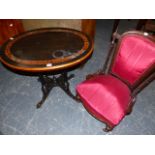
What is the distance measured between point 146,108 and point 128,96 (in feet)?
2.55

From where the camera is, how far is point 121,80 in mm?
1868

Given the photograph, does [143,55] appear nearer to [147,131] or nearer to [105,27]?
[147,131]

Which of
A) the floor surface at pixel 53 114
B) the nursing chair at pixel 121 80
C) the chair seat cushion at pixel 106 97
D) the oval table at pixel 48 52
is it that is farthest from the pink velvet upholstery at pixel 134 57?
the floor surface at pixel 53 114

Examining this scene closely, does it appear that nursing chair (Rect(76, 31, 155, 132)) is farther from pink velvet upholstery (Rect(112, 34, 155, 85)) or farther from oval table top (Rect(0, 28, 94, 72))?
oval table top (Rect(0, 28, 94, 72))

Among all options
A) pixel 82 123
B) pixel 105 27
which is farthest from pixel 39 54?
pixel 105 27

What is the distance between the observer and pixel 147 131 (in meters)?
2.01

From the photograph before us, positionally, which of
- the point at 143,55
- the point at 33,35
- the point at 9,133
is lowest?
the point at 9,133

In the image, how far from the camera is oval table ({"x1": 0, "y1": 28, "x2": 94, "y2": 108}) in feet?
5.16

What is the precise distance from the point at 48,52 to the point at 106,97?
3.00ft

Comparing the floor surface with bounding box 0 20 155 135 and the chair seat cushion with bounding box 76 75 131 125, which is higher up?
the chair seat cushion with bounding box 76 75 131 125

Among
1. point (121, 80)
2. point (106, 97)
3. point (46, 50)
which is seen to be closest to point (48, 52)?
point (46, 50)

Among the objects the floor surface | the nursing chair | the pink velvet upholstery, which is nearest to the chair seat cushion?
the nursing chair

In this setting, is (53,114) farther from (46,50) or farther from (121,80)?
(121,80)

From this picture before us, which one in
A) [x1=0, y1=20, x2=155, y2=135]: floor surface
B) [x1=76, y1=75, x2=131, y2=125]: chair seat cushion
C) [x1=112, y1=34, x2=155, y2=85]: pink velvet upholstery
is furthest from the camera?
[x1=0, y1=20, x2=155, y2=135]: floor surface
